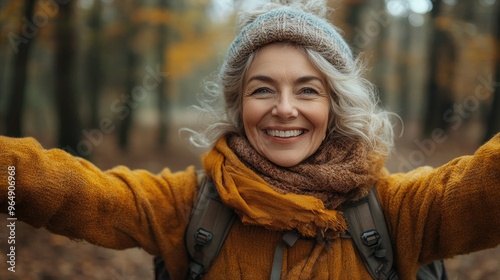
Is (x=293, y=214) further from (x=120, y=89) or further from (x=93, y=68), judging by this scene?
(x=120, y=89)

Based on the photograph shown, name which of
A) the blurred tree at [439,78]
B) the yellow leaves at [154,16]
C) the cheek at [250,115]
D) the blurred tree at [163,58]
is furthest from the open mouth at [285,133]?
the blurred tree at [439,78]

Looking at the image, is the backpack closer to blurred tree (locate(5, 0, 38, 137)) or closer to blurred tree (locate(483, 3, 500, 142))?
blurred tree (locate(5, 0, 38, 137))

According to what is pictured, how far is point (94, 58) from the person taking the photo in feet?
49.8

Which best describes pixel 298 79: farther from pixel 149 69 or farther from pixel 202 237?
pixel 149 69

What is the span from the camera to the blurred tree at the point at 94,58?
13.1 meters

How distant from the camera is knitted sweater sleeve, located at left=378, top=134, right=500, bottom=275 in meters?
1.88

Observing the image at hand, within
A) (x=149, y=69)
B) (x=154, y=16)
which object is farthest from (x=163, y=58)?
(x=149, y=69)

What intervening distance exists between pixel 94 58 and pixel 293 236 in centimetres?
1467

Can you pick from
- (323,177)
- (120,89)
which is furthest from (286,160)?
(120,89)

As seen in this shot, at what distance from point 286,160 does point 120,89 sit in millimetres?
17448

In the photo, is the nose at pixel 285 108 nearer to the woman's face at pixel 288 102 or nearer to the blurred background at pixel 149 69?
the woman's face at pixel 288 102

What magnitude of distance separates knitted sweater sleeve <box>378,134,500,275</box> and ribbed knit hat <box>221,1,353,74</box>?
806mm

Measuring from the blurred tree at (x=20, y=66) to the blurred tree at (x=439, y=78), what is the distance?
41.2 ft

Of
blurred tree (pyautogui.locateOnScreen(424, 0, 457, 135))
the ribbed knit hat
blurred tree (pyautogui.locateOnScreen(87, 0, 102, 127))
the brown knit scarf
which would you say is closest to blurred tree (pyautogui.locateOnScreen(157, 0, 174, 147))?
blurred tree (pyautogui.locateOnScreen(87, 0, 102, 127))
